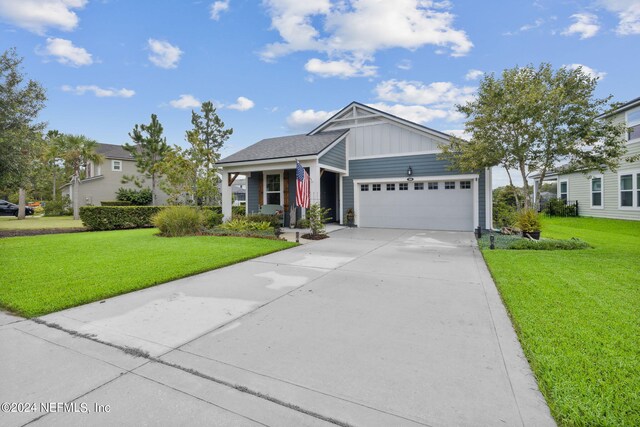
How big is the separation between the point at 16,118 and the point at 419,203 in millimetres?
18049

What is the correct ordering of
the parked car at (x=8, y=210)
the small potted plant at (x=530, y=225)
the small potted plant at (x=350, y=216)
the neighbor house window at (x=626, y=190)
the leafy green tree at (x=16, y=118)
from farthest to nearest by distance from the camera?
1. the parked car at (x=8, y=210)
2. the small potted plant at (x=350, y=216)
3. the neighbor house window at (x=626, y=190)
4. the leafy green tree at (x=16, y=118)
5. the small potted plant at (x=530, y=225)

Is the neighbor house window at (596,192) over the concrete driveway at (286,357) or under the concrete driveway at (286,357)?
over

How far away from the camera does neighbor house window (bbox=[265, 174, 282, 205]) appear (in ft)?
50.2

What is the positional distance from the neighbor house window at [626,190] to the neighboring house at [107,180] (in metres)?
31.2

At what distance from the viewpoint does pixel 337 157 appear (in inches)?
546

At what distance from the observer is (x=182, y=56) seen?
13281 mm

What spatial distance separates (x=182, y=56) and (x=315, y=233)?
1013 centimetres

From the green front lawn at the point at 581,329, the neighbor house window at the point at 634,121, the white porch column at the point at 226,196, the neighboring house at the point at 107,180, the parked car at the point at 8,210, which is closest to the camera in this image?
the green front lawn at the point at 581,329

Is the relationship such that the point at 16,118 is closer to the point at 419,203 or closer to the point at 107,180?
the point at 107,180

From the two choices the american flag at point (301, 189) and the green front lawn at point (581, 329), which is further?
the american flag at point (301, 189)

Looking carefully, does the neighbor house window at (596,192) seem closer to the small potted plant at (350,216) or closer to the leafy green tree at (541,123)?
the leafy green tree at (541,123)

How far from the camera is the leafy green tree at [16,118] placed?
11820 millimetres

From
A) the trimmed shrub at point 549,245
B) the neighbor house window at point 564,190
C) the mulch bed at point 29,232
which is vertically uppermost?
the neighbor house window at point 564,190

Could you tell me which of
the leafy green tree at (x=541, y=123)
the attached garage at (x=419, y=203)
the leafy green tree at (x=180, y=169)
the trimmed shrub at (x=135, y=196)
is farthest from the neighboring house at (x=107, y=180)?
the leafy green tree at (x=541, y=123)
